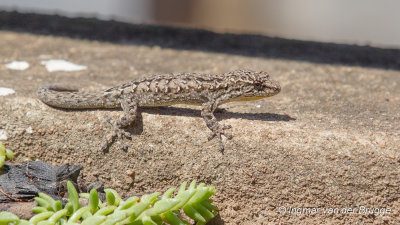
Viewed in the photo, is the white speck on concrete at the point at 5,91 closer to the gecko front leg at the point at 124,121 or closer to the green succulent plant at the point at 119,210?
the gecko front leg at the point at 124,121

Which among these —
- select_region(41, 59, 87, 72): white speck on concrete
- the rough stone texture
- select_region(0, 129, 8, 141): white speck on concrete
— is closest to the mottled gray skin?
the rough stone texture

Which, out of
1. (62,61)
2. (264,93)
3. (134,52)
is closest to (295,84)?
(264,93)

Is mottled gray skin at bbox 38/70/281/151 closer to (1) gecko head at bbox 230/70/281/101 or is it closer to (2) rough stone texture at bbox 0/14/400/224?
(1) gecko head at bbox 230/70/281/101

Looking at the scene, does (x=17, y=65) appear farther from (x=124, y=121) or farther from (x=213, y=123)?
(x=213, y=123)

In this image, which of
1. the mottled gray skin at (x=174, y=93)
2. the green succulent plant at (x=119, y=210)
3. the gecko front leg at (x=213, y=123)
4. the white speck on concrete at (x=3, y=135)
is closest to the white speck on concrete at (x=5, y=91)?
the mottled gray skin at (x=174, y=93)

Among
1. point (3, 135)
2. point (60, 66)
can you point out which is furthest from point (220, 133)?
point (60, 66)

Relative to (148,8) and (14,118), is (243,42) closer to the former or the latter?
(14,118)
